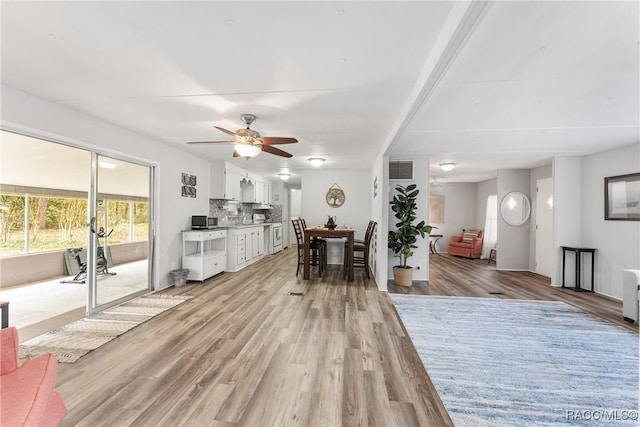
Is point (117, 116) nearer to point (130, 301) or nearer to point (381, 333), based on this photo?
point (130, 301)

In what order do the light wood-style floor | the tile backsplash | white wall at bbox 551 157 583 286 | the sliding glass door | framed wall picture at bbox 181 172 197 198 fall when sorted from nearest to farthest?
the light wood-style floor
the sliding glass door
white wall at bbox 551 157 583 286
framed wall picture at bbox 181 172 197 198
the tile backsplash

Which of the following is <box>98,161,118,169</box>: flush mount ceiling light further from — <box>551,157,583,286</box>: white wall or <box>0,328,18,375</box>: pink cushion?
→ <box>551,157,583,286</box>: white wall

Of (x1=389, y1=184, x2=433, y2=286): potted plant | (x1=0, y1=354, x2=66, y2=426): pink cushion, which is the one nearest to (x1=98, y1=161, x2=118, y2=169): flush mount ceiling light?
(x1=0, y1=354, x2=66, y2=426): pink cushion

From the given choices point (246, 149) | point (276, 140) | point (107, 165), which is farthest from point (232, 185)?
point (276, 140)

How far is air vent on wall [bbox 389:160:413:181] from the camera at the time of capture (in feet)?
16.8

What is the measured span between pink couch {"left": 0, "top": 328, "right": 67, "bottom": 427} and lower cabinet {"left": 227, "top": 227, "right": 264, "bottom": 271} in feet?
14.3

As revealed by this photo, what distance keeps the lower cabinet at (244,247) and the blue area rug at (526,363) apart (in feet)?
12.2

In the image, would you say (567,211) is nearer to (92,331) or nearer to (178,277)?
(178,277)

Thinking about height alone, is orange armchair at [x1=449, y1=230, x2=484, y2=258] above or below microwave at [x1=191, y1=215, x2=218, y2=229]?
below

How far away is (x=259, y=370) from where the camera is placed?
83.0 inches

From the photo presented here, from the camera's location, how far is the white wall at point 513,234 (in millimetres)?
6105

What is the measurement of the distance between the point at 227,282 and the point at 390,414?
3.80 meters

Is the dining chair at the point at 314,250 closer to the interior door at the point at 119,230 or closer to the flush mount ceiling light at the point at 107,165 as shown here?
the interior door at the point at 119,230

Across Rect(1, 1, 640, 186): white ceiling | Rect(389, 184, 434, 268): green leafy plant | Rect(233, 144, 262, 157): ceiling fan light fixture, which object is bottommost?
Rect(389, 184, 434, 268): green leafy plant
